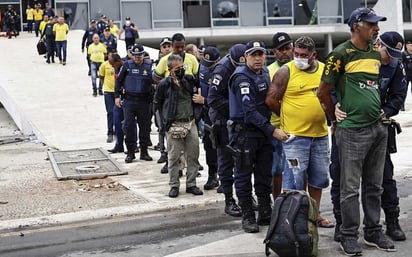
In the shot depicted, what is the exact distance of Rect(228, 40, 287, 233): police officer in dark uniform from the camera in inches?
254

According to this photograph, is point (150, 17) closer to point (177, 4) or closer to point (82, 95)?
point (177, 4)

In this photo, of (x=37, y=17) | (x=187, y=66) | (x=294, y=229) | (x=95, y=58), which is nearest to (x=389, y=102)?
(x=294, y=229)

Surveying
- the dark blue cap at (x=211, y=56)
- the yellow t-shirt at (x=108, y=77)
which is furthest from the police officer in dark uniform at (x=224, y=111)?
the yellow t-shirt at (x=108, y=77)

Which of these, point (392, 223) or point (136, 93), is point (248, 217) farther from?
point (136, 93)

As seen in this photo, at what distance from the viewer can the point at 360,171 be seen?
5.57 meters

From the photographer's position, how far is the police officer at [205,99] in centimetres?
838

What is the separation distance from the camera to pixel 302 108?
6.12 meters

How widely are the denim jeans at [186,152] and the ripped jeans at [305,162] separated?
2.34m

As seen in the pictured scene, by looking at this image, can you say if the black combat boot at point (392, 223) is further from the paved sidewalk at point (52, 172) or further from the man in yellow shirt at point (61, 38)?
the man in yellow shirt at point (61, 38)

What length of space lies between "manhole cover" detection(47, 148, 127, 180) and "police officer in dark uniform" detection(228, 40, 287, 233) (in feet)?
12.7

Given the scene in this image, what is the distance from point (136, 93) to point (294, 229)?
5952mm

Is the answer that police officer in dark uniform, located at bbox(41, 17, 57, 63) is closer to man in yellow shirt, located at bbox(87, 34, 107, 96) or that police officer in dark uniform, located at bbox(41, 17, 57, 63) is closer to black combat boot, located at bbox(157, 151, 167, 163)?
man in yellow shirt, located at bbox(87, 34, 107, 96)

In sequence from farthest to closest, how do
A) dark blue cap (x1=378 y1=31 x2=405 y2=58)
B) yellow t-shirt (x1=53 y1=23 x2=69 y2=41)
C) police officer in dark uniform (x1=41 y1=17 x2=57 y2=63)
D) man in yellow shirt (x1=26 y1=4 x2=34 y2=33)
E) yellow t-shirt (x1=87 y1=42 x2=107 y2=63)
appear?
man in yellow shirt (x1=26 y1=4 x2=34 y2=33)
police officer in dark uniform (x1=41 y1=17 x2=57 y2=63)
yellow t-shirt (x1=53 y1=23 x2=69 y2=41)
yellow t-shirt (x1=87 y1=42 x2=107 y2=63)
dark blue cap (x1=378 y1=31 x2=405 y2=58)

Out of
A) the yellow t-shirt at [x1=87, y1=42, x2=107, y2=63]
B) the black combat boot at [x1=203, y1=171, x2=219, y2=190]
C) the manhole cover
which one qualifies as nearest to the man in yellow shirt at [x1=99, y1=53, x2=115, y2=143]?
the manhole cover
